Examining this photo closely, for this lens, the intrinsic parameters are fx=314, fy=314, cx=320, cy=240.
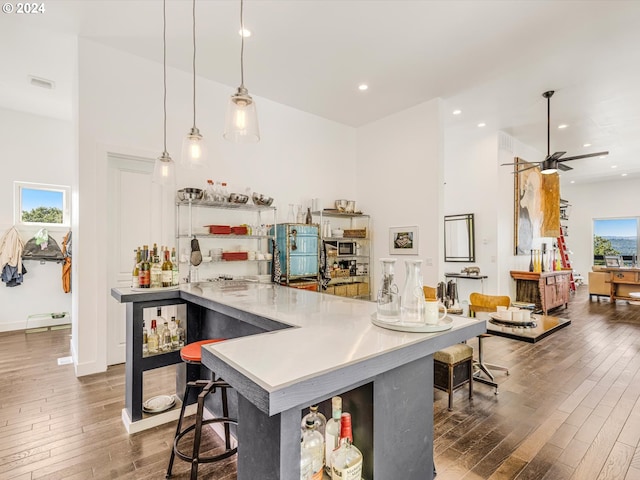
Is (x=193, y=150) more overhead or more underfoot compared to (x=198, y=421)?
more overhead

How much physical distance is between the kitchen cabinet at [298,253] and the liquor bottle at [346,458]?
Result: 12.3 feet

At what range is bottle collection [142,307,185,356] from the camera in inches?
101

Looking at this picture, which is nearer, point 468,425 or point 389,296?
point 389,296

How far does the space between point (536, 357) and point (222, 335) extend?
4032mm

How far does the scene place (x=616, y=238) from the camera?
10.7m

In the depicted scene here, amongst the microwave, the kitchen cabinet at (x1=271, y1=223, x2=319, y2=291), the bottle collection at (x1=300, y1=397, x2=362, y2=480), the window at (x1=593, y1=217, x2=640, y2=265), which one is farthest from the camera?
the window at (x1=593, y1=217, x2=640, y2=265)

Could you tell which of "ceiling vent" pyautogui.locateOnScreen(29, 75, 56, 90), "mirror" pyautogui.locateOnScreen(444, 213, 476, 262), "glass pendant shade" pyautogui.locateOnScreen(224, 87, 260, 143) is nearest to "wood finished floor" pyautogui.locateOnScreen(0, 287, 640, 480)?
"glass pendant shade" pyautogui.locateOnScreen(224, 87, 260, 143)

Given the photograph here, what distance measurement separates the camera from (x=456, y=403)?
2.93 meters

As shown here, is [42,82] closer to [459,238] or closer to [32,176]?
[32,176]

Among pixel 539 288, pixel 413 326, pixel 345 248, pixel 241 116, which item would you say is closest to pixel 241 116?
pixel 241 116

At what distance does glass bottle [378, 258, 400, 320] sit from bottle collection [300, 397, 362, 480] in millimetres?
452

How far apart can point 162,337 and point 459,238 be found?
6.20m

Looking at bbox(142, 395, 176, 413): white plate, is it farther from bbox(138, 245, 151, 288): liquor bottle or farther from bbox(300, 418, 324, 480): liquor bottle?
bbox(300, 418, 324, 480): liquor bottle

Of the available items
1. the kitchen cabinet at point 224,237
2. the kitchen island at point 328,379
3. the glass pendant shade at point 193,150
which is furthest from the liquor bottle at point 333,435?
the kitchen cabinet at point 224,237
